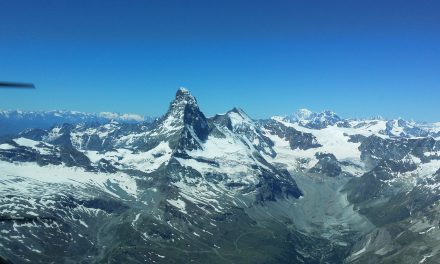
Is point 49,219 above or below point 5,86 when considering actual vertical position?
below

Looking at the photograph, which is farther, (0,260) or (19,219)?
(19,219)

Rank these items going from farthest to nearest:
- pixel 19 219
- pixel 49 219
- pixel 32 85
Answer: pixel 49 219 < pixel 19 219 < pixel 32 85

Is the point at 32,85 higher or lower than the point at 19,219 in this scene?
higher

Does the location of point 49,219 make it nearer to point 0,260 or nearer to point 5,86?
point 0,260

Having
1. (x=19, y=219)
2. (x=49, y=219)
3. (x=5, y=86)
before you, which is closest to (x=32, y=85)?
(x=5, y=86)

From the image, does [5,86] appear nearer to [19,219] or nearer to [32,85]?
[32,85]

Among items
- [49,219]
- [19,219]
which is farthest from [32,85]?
[49,219]

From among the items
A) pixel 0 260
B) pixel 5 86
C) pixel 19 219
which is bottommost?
pixel 0 260

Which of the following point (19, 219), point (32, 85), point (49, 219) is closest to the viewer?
point (32, 85)

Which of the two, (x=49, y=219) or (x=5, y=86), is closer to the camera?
(x=5, y=86)
